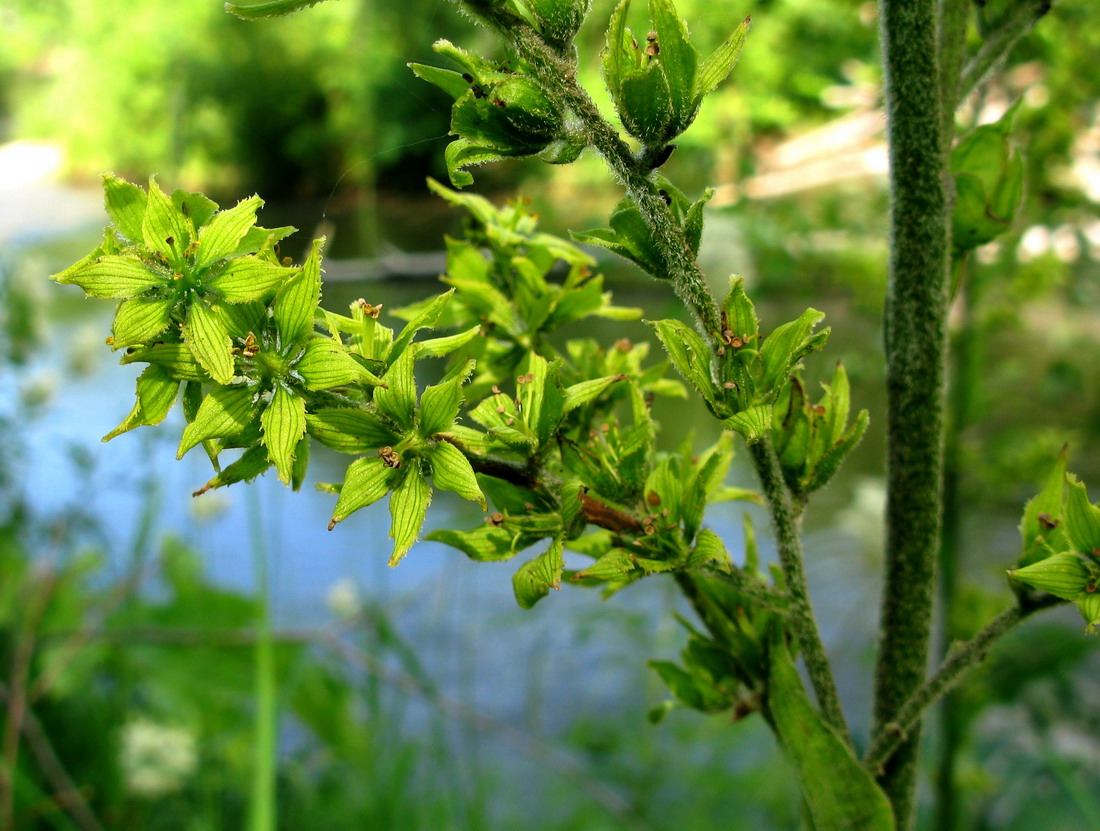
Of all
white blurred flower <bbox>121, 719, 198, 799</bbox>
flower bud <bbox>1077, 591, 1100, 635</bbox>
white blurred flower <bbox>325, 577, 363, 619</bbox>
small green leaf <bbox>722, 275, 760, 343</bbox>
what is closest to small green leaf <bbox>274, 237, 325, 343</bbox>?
small green leaf <bbox>722, 275, 760, 343</bbox>

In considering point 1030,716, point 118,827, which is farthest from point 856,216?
point 118,827

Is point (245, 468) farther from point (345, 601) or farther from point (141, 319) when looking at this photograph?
point (345, 601)

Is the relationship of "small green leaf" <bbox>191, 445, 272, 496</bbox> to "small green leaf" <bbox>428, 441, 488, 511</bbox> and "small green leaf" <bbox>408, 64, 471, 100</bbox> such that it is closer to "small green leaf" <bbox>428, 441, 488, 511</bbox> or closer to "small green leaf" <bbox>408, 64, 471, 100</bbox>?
"small green leaf" <bbox>428, 441, 488, 511</bbox>

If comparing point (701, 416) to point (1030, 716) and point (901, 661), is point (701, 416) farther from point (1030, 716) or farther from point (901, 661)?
point (901, 661)

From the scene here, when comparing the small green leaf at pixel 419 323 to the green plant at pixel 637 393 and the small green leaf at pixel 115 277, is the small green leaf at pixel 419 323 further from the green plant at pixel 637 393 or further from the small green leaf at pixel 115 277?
the small green leaf at pixel 115 277

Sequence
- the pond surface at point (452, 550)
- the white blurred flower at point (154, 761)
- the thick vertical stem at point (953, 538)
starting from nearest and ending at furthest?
the thick vertical stem at point (953, 538) < the white blurred flower at point (154, 761) < the pond surface at point (452, 550)

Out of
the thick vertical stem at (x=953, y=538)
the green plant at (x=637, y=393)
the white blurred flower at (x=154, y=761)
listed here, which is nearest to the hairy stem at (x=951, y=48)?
the green plant at (x=637, y=393)

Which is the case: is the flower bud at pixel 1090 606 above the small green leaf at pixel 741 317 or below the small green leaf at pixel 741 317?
below
